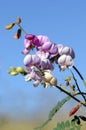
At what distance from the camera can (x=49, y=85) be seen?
1.96 meters

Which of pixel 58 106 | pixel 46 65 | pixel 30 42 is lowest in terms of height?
pixel 58 106

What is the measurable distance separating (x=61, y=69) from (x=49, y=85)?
0.12 meters

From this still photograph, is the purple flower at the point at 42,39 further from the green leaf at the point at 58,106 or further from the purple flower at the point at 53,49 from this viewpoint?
the green leaf at the point at 58,106

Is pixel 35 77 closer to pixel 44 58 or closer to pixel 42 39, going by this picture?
pixel 44 58

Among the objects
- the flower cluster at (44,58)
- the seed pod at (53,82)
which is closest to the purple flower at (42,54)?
the flower cluster at (44,58)

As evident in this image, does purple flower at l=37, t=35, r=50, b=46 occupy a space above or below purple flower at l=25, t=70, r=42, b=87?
above

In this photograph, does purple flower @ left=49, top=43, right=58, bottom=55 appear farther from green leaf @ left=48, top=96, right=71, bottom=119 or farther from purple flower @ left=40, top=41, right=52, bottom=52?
green leaf @ left=48, top=96, right=71, bottom=119

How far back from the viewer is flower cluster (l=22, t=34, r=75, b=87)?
1959 millimetres

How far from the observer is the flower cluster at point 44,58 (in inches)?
77.1

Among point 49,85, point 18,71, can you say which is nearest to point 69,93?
point 49,85

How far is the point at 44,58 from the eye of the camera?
200 cm

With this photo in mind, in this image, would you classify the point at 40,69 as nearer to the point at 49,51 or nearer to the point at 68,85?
the point at 49,51

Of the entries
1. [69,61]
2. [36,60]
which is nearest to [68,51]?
[69,61]

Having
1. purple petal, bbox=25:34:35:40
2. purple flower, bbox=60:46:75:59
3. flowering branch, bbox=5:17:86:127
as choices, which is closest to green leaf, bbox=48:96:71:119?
flowering branch, bbox=5:17:86:127
